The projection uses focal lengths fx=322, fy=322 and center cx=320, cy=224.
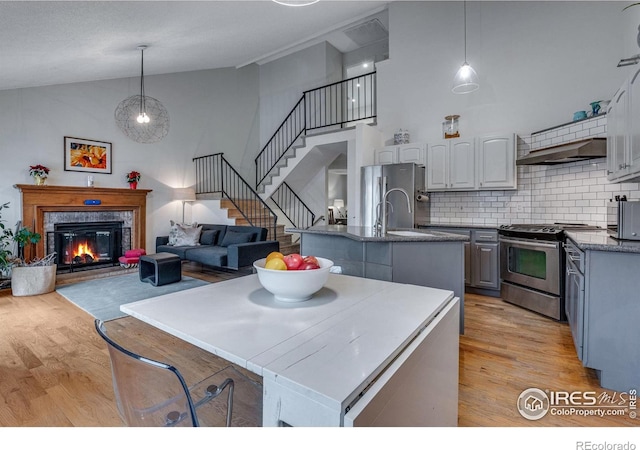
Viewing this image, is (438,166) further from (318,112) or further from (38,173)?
(38,173)

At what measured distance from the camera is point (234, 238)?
568 centimetres

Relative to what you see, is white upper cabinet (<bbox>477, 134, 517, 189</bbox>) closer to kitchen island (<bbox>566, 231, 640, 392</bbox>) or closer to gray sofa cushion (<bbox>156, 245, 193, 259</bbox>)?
kitchen island (<bbox>566, 231, 640, 392</bbox>)

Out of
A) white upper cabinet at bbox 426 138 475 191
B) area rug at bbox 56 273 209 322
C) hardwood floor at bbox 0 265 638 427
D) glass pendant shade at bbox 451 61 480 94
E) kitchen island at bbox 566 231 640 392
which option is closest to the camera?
hardwood floor at bbox 0 265 638 427

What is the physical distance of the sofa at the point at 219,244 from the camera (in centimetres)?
496

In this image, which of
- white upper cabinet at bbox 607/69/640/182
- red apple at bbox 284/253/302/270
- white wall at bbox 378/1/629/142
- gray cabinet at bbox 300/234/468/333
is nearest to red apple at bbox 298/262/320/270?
red apple at bbox 284/253/302/270

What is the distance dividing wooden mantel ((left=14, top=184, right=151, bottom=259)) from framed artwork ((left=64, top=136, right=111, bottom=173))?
39 cm

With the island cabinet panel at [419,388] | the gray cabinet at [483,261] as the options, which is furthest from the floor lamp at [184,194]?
the island cabinet panel at [419,388]

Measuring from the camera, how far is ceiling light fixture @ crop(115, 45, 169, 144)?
5.61 meters

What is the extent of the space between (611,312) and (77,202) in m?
6.76

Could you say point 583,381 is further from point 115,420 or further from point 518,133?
point 518,133

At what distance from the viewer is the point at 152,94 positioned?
6285 millimetres

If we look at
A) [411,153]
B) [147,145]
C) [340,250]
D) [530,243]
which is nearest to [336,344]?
[340,250]

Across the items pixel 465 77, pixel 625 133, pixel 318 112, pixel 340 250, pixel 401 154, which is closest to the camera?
pixel 625 133

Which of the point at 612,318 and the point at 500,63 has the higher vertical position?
the point at 500,63
